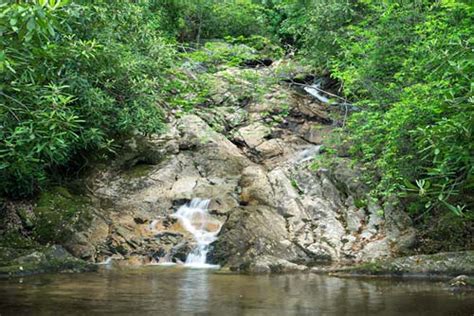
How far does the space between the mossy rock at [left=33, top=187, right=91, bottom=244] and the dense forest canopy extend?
557 mm

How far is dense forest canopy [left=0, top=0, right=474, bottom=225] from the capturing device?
7.52 meters

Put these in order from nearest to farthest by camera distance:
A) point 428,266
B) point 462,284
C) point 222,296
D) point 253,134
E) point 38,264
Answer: point 222,296 → point 462,284 → point 428,266 → point 38,264 → point 253,134

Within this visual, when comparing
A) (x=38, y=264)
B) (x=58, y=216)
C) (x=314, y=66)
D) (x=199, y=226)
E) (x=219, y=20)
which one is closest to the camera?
(x=38, y=264)

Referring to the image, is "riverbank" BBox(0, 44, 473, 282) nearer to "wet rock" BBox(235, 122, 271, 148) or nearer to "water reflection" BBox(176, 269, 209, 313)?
"wet rock" BBox(235, 122, 271, 148)

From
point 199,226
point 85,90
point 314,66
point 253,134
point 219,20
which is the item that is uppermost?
point 219,20

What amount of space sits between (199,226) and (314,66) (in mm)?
8587

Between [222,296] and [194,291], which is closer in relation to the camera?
[222,296]

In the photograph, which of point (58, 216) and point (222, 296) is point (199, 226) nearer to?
point (58, 216)

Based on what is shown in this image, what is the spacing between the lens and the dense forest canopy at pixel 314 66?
752 centimetres

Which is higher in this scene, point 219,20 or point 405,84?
point 219,20

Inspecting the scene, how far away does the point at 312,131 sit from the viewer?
19125 mm

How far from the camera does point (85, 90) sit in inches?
474

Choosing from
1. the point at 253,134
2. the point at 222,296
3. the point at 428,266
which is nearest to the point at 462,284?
the point at 428,266

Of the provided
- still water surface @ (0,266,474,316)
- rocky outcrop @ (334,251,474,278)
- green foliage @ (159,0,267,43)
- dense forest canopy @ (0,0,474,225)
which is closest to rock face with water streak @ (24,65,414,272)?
dense forest canopy @ (0,0,474,225)
